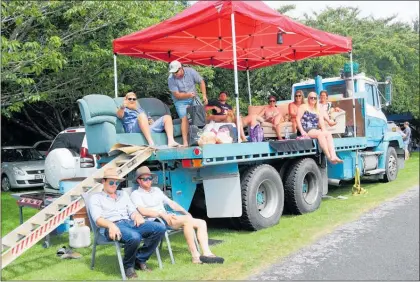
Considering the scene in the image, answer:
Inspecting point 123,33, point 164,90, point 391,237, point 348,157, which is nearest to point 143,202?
point 391,237

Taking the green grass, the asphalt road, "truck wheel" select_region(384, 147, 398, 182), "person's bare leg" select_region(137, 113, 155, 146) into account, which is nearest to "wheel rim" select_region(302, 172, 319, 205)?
the green grass

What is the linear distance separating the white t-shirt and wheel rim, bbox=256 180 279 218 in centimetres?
200

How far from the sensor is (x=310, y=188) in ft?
28.3

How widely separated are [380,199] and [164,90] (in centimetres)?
925

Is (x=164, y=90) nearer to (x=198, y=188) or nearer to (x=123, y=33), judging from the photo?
(x=123, y=33)

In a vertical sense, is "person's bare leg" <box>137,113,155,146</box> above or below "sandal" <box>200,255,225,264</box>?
above

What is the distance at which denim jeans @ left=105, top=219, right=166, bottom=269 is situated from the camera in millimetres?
4945

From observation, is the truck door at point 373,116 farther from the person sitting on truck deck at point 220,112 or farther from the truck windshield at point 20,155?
the truck windshield at point 20,155

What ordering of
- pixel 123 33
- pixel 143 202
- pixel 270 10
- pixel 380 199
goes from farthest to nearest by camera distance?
pixel 123 33 < pixel 380 199 < pixel 270 10 < pixel 143 202

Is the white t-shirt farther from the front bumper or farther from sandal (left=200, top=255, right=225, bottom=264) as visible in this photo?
the front bumper

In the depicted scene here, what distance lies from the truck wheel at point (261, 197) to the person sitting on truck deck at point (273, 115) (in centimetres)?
148

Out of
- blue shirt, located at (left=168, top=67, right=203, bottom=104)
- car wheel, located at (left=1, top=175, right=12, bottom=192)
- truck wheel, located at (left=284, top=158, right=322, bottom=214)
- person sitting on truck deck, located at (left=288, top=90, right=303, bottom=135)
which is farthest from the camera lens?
car wheel, located at (left=1, top=175, right=12, bottom=192)

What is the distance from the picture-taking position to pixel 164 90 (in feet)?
55.1

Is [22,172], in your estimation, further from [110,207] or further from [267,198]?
[110,207]
